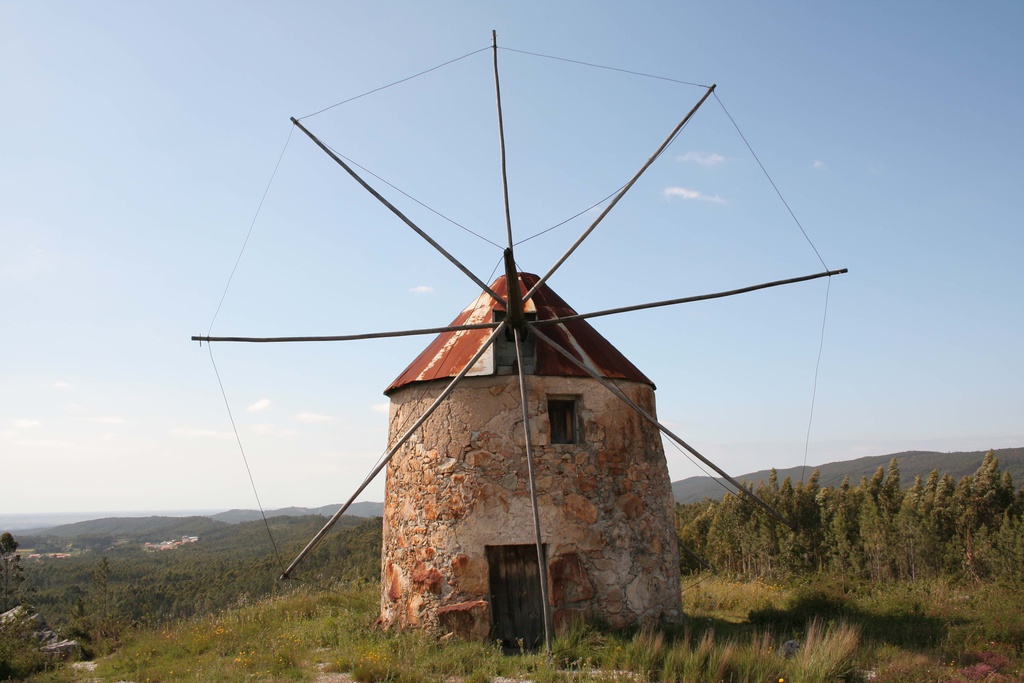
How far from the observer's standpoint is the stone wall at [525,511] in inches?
315

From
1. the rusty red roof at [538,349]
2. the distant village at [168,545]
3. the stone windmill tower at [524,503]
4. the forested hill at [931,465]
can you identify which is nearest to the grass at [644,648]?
the stone windmill tower at [524,503]

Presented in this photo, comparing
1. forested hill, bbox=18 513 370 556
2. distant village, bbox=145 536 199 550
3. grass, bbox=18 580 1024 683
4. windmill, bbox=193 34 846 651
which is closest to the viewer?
grass, bbox=18 580 1024 683

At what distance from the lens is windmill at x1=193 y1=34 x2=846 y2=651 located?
7973mm

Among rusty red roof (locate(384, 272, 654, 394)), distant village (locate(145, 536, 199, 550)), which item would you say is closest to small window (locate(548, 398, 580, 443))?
rusty red roof (locate(384, 272, 654, 394))

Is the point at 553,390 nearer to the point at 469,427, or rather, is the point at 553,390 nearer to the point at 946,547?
the point at 469,427

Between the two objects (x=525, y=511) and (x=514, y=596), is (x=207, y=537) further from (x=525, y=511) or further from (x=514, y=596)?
(x=525, y=511)

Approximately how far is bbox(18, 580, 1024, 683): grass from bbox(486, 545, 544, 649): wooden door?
398 mm

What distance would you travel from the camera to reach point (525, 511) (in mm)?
8039

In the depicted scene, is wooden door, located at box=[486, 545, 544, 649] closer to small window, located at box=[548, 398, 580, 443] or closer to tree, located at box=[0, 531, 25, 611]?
small window, located at box=[548, 398, 580, 443]

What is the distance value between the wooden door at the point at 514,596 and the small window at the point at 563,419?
145 centimetres

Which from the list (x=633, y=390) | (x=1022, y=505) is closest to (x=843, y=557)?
(x=1022, y=505)

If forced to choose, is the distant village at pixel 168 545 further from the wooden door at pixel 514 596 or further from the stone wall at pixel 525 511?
the wooden door at pixel 514 596

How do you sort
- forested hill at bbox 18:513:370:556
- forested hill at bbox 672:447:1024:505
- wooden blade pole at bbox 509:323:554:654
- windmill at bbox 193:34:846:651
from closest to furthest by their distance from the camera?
wooden blade pole at bbox 509:323:554:654, windmill at bbox 193:34:846:651, forested hill at bbox 672:447:1024:505, forested hill at bbox 18:513:370:556

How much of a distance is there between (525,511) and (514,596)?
103cm
